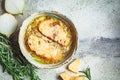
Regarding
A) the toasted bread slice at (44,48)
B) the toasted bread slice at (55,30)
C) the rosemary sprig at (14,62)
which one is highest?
the toasted bread slice at (55,30)

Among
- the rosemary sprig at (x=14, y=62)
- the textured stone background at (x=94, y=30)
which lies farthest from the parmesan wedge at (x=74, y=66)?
the rosemary sprig at (x=14, y=62)

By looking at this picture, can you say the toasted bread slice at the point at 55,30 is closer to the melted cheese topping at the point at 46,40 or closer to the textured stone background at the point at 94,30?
the melted cheese topping at the point at 46,40

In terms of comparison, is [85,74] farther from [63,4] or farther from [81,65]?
[63,4]

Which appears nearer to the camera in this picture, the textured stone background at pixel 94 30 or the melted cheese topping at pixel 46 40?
the melted cheese topping at pixel 46 40

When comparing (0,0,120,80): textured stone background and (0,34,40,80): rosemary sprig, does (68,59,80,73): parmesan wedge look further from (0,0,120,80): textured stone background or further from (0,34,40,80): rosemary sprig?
(0,34,40,80): rosemary sprig

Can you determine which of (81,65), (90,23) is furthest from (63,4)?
(81,65)

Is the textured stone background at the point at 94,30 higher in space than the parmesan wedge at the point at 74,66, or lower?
higher

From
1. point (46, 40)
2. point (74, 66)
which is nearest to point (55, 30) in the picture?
point (46, 40)
